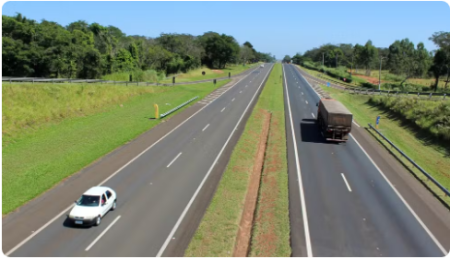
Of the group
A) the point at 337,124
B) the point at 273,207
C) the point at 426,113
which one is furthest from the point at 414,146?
the point at 273,207

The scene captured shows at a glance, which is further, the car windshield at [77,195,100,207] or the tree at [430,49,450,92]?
the tree at [430,49,450,92]

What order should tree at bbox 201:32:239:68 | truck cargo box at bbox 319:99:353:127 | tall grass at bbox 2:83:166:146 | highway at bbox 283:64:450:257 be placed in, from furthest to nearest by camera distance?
tree at bbox 201:32:239:68 → tall grass at bbox 2:83:166:146 → truck cargo box at bbox 319:99:353:127 → highway at bbox 283:64:450:257

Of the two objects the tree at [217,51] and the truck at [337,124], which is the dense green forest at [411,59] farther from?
the truck at [337,124]

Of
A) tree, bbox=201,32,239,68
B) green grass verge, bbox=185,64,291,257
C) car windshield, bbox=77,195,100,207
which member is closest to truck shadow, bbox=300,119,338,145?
green grass verge, bbox=185,64,291,257

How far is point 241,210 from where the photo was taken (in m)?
19.4

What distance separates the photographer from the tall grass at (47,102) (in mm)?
32312

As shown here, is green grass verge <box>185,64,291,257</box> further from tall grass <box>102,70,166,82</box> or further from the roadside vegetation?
the roadside vegetation

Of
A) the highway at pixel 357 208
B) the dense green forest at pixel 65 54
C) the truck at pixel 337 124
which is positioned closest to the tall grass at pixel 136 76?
the dense green forest at pixel 65 54

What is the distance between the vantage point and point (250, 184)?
2328cm

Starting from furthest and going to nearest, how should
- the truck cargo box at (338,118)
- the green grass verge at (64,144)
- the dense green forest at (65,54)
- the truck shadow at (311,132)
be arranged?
the dense green forest at (65,54)
the truck shadow at (311,132)
the truck cargo box at (338,118)
the green grass verge at (64,144)

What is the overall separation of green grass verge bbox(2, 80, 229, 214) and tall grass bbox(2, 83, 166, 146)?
36 cm

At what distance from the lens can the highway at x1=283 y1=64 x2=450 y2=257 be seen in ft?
52.6

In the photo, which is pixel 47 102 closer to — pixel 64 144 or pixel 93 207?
pixel 64 144

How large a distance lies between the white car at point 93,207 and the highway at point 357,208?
952 cm
